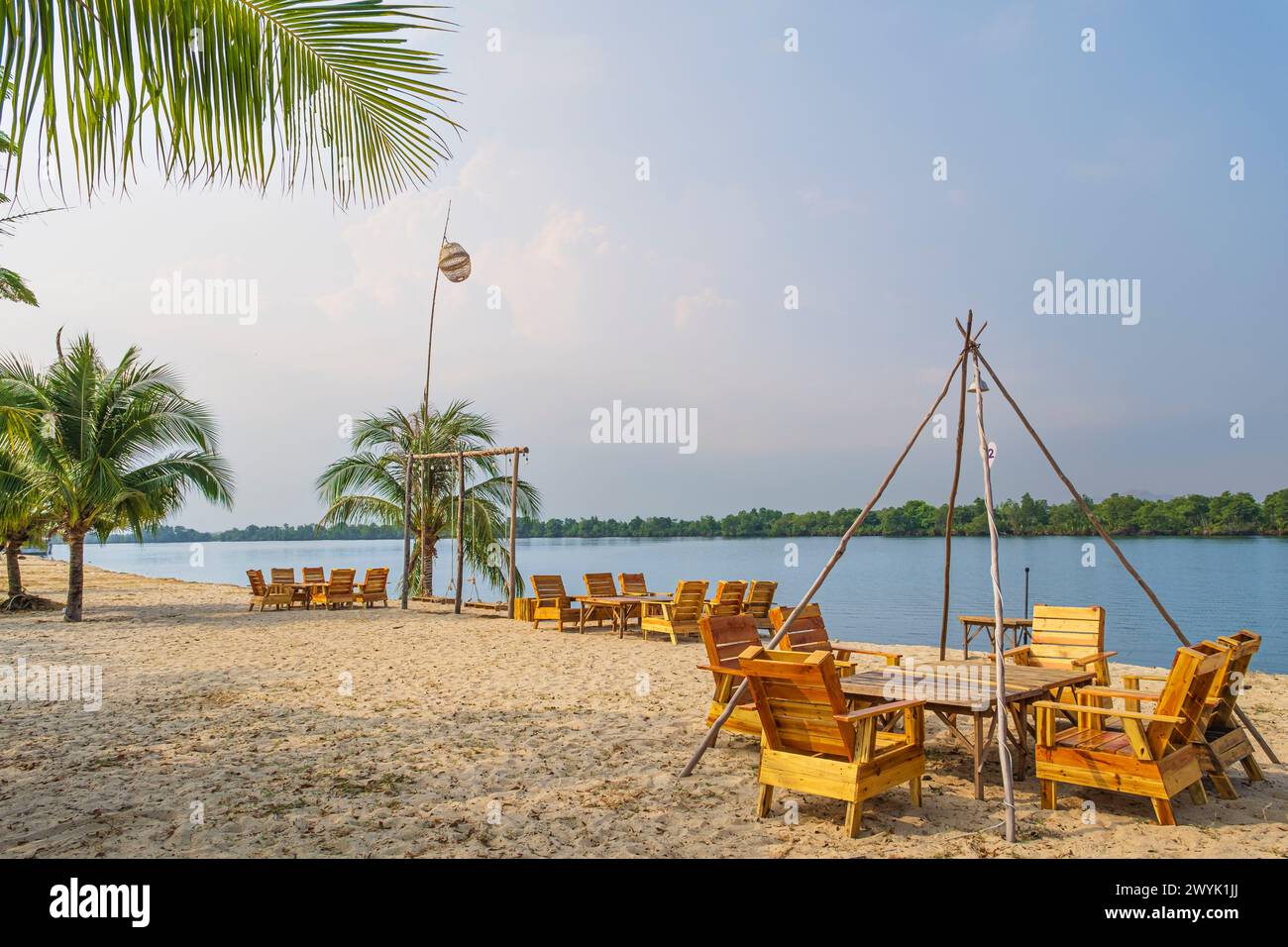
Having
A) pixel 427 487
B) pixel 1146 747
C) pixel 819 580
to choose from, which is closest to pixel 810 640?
pixel 819 580

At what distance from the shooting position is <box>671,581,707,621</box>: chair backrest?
13.8 metres

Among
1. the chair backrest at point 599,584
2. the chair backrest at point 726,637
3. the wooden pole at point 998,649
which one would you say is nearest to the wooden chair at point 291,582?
the chair backrest at point 599,584

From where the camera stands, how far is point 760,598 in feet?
47.7

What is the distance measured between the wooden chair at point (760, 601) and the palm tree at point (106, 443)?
11.7 metres

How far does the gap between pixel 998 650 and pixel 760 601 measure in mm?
9257

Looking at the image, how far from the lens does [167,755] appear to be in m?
6.25

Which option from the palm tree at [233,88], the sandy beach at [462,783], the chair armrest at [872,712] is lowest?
the sandy beach at [462,783]

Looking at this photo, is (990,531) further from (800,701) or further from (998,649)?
(800,701)

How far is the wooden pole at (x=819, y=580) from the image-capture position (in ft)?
19.5

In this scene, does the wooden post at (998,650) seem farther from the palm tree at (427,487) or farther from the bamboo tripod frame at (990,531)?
the palm tree at (427,487)

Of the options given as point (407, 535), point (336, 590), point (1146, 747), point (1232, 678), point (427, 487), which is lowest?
point (336, 590)

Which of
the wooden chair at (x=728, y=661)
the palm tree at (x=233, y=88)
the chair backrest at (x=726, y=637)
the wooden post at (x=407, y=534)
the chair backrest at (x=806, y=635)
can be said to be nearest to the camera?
the palm tree at (x=233, y=88)
